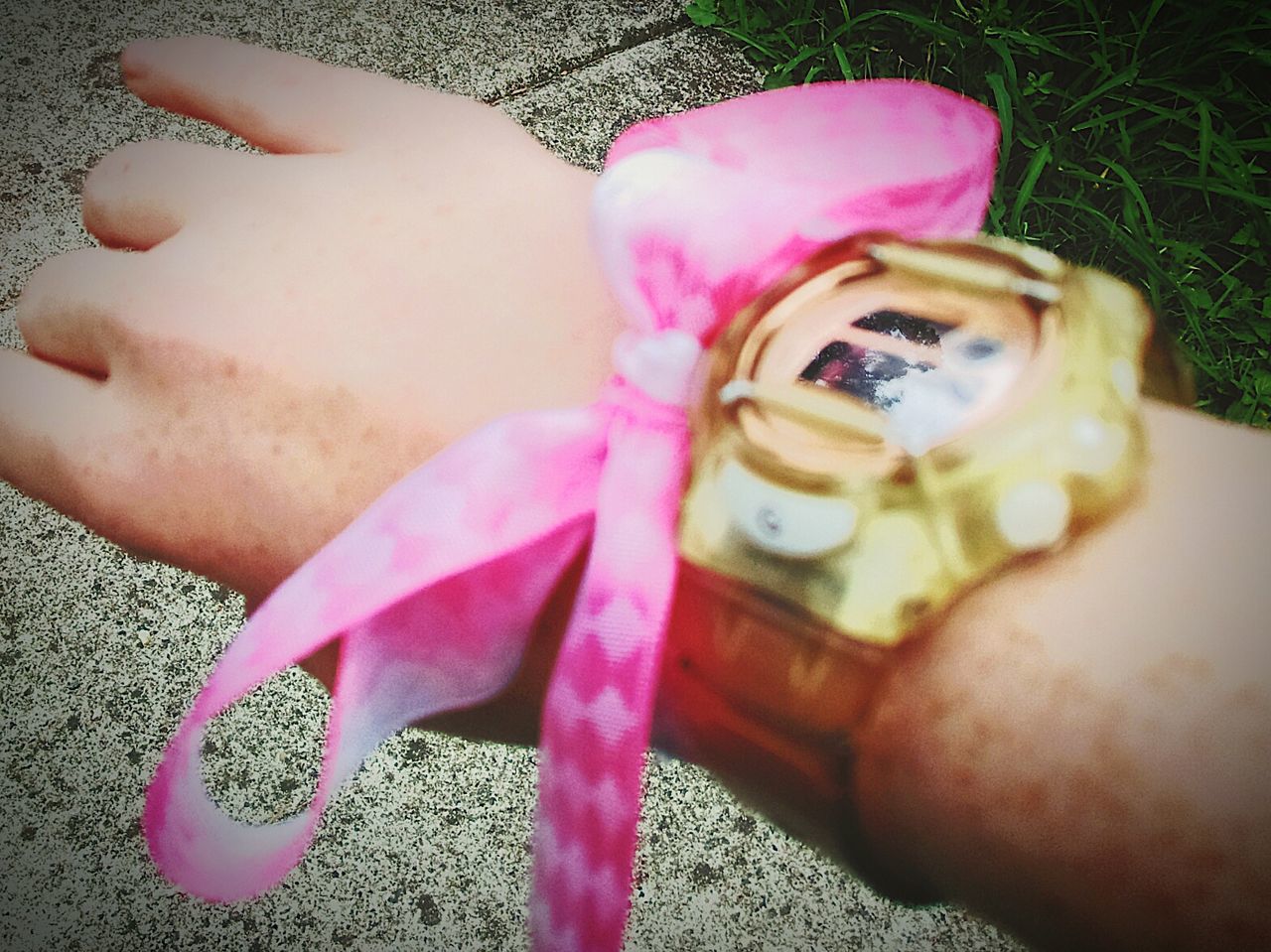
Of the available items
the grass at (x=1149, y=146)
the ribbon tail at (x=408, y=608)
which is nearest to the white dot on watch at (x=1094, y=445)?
the ribbon tail at (x=408, y=608)

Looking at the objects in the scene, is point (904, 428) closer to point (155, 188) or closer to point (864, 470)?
point (864, 470)

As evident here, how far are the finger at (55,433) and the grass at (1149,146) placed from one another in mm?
1077

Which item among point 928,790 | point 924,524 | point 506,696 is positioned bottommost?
point 506,696

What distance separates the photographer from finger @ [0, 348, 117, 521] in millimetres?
708

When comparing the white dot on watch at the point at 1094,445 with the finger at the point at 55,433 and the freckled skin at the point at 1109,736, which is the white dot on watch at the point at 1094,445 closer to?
the freckled skin at the point at 1109,736

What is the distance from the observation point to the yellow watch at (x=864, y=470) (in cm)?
51

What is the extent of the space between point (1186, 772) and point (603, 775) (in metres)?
0.29

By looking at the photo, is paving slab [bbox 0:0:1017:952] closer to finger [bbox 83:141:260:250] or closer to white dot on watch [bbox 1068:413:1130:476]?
finger [bbox 83:141:260:250]

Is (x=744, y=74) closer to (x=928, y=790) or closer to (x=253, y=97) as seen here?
(x=253, y=97)

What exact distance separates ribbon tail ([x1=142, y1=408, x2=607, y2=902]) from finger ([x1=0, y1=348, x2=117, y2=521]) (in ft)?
0.68

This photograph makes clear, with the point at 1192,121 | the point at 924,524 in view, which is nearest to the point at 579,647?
the point at 924,524

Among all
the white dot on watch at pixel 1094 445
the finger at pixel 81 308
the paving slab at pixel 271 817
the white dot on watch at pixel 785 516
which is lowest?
the paving slab at pixel 271 817

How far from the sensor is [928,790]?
521 mm

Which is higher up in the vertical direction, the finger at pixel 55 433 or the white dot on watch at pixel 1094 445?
the white dot on watch at pixel 1094 445
